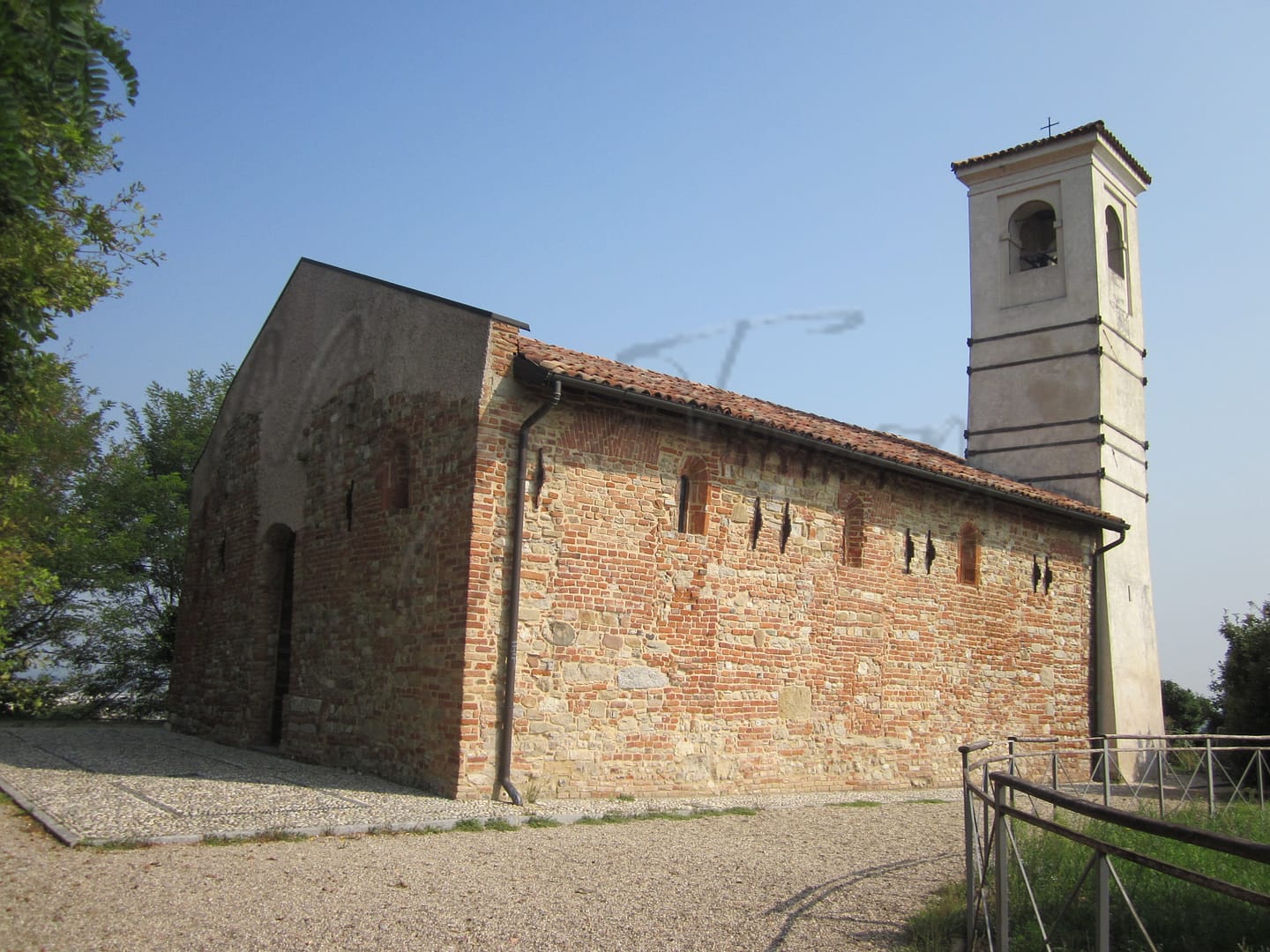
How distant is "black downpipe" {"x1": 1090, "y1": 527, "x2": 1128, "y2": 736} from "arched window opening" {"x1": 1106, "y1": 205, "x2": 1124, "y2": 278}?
5218 millimetres

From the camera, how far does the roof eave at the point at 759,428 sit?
9633mm

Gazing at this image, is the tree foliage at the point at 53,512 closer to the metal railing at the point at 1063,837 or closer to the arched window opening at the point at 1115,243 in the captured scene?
the metal railing at the point at 1063,837

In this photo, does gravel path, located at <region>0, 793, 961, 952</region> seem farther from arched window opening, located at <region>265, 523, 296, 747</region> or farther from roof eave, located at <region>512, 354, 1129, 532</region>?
arched window opening, located at <region>265, 523, 296, 747</region>

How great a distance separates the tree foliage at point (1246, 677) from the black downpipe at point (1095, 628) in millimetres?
2474

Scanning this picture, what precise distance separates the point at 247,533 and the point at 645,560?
6.58m

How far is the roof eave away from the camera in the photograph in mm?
9633

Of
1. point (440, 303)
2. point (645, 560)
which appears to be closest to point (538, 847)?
point (645, 560)

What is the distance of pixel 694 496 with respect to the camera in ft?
36.6

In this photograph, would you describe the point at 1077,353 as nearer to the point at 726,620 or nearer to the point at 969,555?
the point at 969,555

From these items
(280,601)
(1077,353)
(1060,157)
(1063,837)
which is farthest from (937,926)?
(1060,157)

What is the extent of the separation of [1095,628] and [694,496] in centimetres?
932

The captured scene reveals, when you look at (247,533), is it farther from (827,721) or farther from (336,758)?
(827,721)

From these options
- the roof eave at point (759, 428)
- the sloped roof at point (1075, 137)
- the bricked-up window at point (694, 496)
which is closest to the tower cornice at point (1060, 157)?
the sloped roof at point (1075, 137)

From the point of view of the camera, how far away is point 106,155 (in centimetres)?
908
